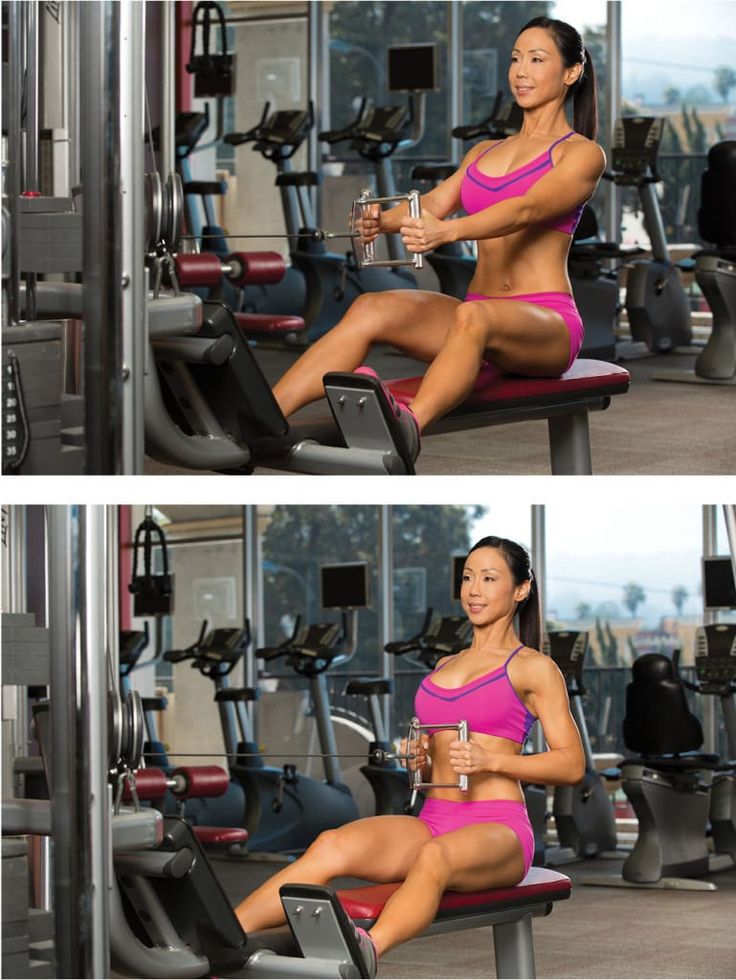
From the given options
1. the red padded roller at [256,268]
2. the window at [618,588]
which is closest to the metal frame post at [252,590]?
the window at [618,588]

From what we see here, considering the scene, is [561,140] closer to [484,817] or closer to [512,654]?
[512,654]

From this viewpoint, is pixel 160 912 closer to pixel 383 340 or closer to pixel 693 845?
pixel 383 340

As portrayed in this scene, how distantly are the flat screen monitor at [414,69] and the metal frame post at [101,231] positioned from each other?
6295mm

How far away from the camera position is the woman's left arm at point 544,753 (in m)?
2.74

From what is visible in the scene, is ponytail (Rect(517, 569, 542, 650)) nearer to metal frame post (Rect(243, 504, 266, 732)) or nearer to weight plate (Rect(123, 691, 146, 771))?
weight plate (Rect(123, 691, 146, 771))

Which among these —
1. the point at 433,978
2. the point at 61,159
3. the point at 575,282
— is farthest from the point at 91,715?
the point at 575,282

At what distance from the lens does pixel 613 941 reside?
4531 millimetres

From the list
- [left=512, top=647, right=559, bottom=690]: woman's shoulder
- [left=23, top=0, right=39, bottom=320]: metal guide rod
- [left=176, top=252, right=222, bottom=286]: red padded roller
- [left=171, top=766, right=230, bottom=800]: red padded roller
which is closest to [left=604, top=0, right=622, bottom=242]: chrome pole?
[left=176, top=252, right=222, bottom=286]: red padded roller

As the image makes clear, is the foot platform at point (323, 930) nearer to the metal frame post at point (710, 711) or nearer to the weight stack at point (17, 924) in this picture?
the weight stack at point (17, 924)

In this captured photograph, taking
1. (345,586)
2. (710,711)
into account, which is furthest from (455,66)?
(710,711)

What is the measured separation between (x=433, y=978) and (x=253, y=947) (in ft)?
4.96

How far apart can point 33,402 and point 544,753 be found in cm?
113

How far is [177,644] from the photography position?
855 centimetres

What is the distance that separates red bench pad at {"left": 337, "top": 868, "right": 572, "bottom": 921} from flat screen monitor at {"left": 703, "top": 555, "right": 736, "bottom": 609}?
140 inches
